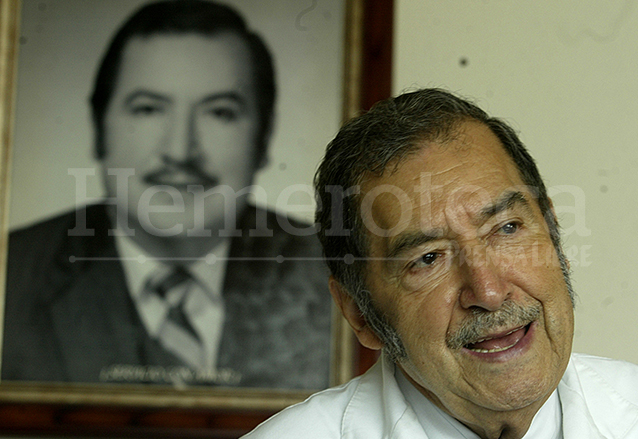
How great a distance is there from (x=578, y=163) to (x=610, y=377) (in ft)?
1.97

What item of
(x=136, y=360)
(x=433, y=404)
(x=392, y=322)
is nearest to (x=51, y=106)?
(x=136, y=360)

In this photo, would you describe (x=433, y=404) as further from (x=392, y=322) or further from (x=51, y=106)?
(x=51, y=106)

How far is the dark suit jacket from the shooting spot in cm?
163

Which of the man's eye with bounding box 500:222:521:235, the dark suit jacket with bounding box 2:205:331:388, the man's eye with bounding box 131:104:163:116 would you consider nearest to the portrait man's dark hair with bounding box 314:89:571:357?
the man's eye with bounding box 500:222:521:235

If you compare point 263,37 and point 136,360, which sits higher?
point 263,37

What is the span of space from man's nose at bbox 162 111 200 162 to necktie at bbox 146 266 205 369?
0.98ft

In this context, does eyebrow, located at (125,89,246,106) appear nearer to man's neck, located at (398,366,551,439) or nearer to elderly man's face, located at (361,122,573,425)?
elderly man's face, located at (361,122,573,425)

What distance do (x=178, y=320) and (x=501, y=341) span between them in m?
0.92

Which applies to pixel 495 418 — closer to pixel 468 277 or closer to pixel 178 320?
pixel 468 277

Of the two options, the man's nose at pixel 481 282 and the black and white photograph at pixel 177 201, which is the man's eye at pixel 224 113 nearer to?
the black and white photograph at pixel 177 201

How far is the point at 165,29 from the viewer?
1.70 m

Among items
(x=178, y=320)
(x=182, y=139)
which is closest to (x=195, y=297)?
(x=178, y=320)

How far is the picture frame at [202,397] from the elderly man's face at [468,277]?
516mm

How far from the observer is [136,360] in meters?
1.64
